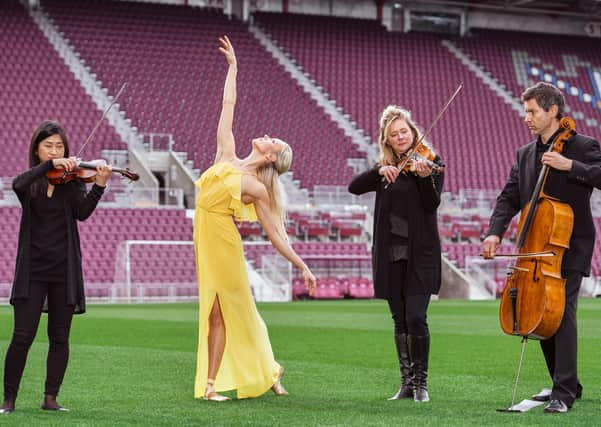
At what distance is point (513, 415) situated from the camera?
626cm

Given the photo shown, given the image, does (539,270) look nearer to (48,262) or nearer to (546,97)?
(546,97)

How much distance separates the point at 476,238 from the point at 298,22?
40.8ft

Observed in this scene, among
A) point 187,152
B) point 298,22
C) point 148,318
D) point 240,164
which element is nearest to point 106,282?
point 187,152

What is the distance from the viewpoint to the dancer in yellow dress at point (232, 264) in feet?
24.0

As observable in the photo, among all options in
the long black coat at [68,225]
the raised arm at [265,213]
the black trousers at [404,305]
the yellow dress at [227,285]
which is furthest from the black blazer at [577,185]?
the long black coat at [68,225]

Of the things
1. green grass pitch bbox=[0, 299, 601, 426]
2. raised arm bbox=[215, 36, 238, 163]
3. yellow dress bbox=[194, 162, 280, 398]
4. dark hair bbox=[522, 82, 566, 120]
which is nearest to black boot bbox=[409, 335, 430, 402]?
green grass pitch bbox=[0, 299, 601, 426]

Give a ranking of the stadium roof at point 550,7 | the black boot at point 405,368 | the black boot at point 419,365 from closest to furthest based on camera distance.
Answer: the black boot at point 419,365, the black boot at point 405,368, the stadium roof at point 550,7

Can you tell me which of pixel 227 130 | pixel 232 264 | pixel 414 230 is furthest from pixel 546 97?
pixel 232 264

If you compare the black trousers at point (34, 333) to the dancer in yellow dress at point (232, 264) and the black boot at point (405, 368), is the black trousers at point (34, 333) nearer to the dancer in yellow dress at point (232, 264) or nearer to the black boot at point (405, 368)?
the dancer in yellow dress at point (232, 264)

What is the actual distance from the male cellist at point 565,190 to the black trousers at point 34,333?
8.57 feet

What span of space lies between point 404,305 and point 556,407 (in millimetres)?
1312

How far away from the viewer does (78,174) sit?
255 inches

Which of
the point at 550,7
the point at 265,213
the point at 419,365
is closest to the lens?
the point at 419,365

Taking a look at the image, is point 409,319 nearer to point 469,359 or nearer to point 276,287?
point 469,359
